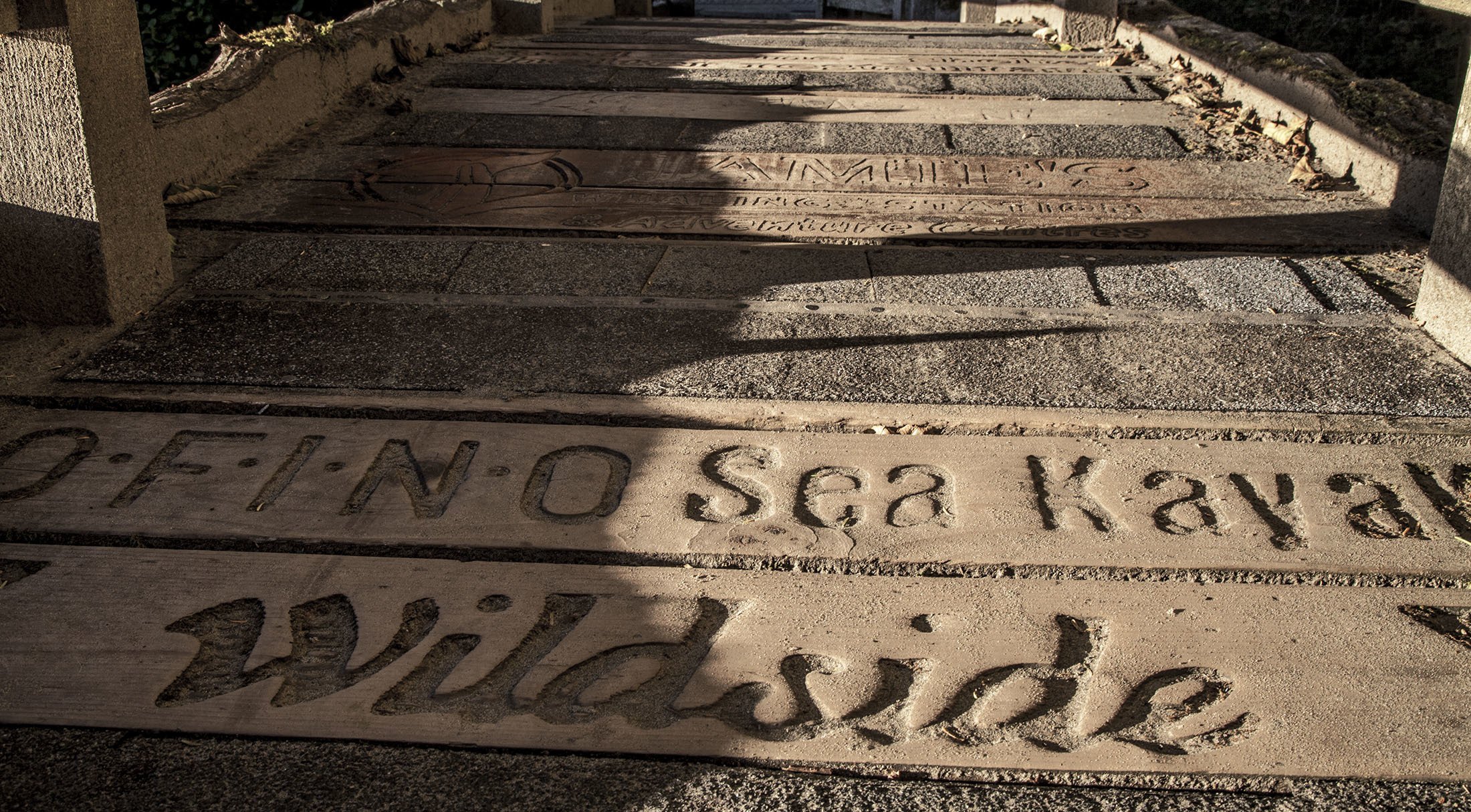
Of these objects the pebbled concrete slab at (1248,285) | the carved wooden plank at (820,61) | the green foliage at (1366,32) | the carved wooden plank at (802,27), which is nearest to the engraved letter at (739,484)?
the pebbled concrete slab at (1248,285)

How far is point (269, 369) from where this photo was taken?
320 centimetres

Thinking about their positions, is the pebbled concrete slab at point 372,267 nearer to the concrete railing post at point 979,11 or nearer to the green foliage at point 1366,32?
the concrete railing post at point 979,11

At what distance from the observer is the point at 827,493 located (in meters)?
2.71

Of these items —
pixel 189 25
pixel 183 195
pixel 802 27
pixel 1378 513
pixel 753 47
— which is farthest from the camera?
pixel 802 27

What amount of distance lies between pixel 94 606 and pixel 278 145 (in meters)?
3.19

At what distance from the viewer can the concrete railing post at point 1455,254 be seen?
3.23 metres

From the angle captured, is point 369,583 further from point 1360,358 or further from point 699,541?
point 1360,358

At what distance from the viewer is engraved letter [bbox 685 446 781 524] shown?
2631mm

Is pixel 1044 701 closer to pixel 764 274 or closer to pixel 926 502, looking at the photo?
pixel 926 502

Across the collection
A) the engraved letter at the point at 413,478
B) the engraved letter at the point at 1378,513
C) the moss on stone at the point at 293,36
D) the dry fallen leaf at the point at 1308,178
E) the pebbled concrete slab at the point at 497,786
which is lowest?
the pebbled concrete slab at the point at 497,786

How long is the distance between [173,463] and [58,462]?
0.26m

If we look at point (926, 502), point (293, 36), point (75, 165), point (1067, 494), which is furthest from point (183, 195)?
point (1067, 494)

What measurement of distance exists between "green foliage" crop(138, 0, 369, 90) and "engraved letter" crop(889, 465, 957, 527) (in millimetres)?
5991

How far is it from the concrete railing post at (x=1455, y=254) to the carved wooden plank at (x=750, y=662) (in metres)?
1.24
